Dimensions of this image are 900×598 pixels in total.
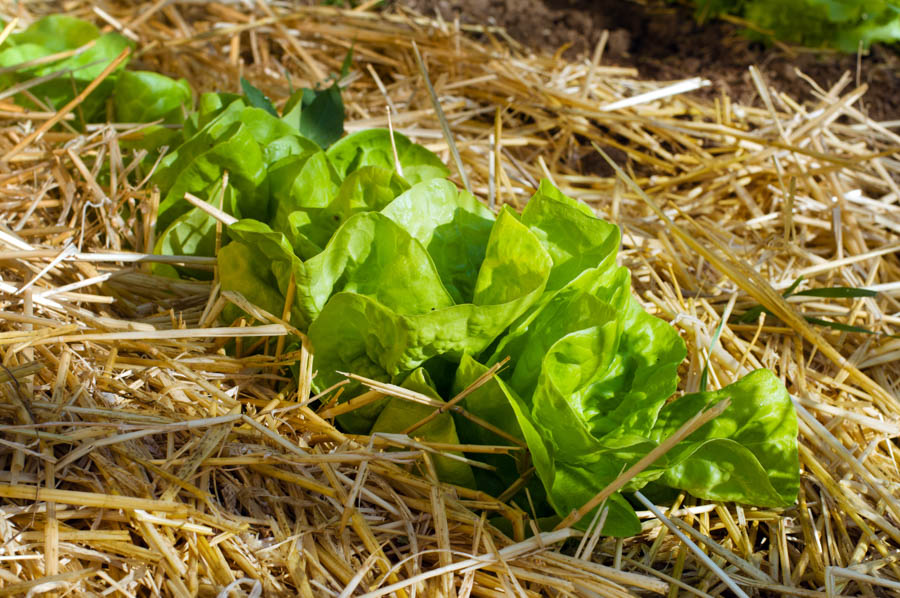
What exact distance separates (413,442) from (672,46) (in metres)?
2.43

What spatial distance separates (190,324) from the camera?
167 centimetres

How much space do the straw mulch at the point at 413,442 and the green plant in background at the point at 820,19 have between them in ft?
1.46

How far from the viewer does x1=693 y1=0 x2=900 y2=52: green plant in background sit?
2.93 m

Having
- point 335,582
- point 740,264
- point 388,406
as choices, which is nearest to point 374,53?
point 740,264

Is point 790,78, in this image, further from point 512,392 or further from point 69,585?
point 69,585

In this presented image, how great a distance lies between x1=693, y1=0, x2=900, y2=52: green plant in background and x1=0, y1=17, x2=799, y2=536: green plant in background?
2.11 m

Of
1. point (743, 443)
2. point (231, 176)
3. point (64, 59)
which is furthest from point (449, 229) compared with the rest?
point (64, 59)

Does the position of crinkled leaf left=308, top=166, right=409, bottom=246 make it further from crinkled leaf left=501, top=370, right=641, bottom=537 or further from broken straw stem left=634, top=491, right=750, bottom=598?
broken straw stem left=634, top=491, right=750, bottom=598

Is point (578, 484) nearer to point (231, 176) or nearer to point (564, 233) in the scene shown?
point (564, 233)

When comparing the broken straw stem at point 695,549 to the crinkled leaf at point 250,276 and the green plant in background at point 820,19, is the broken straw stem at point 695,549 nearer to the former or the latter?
the crinkled leaf at point 250,276

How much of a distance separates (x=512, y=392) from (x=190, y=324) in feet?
2.51

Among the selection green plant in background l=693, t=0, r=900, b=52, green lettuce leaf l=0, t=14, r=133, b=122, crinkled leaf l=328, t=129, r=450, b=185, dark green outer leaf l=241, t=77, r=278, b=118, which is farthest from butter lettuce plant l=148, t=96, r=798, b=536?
green plant in background l=693, t=0, r=900, b=52

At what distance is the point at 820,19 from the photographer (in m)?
3.05

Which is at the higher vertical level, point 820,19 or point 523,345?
point 820,19
